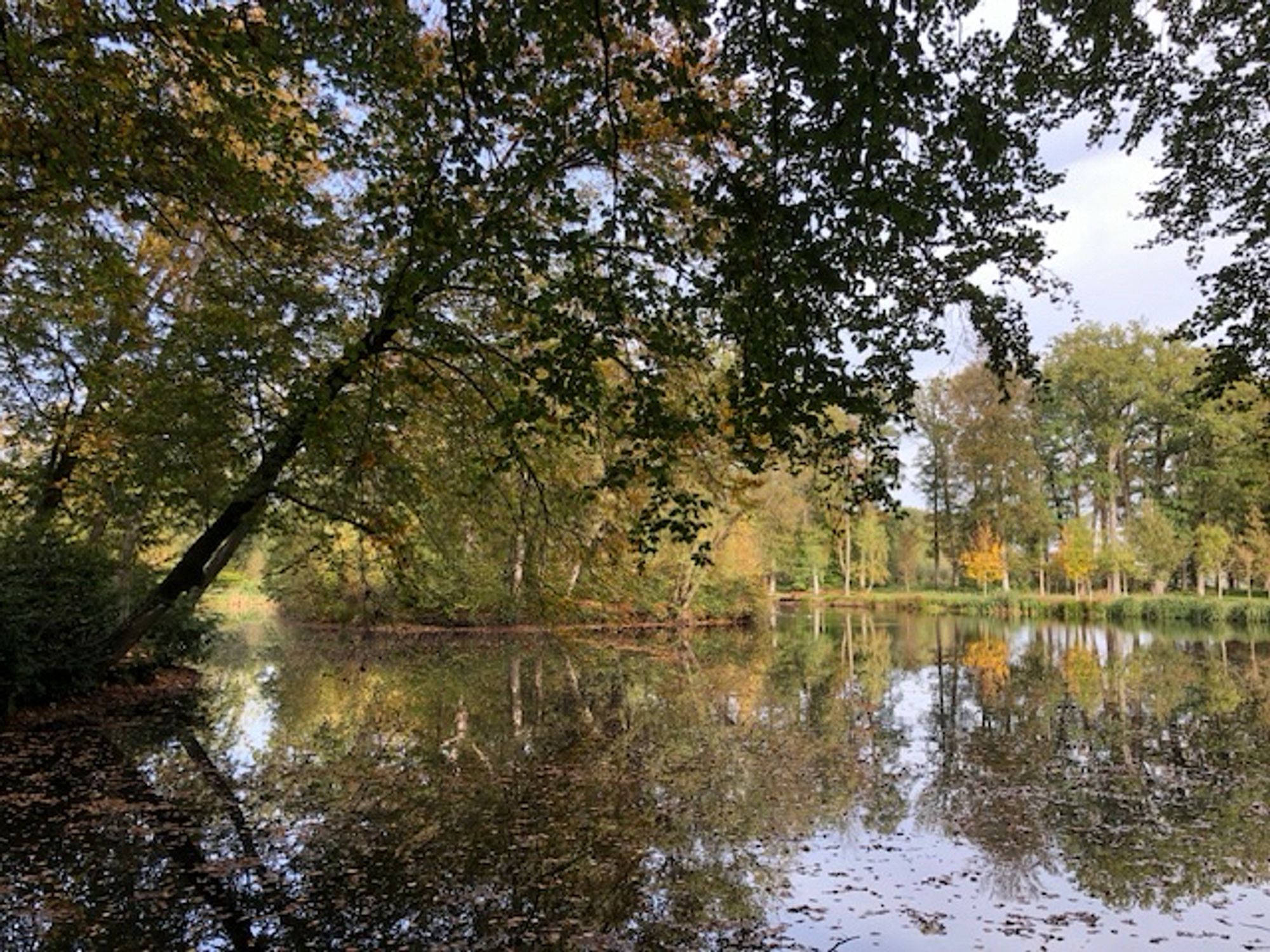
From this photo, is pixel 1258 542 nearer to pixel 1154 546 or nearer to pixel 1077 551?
pixel 1154 546

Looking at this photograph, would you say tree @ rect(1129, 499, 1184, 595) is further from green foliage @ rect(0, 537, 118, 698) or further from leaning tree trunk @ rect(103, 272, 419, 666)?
green foliage @ rect(0, 537, 118, 698)

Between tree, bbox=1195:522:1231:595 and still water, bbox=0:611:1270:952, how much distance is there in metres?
26.5

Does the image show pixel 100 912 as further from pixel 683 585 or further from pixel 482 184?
pixel 683 585

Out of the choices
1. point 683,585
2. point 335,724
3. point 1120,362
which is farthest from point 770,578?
point 335,724

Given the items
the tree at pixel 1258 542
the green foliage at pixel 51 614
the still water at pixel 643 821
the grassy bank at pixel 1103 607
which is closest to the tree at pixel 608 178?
the still water at pixel 643 821

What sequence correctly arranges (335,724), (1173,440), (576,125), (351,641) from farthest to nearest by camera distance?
(1173,440)
(351,641)
(335,724)
(576,125)

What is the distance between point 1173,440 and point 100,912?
56.8 m

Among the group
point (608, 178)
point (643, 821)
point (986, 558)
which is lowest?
point (643, 821)

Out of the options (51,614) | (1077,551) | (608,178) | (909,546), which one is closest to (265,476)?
(608,178)

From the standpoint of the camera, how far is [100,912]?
16.4ft

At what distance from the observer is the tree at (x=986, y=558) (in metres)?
40.8

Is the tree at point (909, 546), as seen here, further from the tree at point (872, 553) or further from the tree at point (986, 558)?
the tree at point (986, 558)

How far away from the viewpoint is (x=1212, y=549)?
3631cm

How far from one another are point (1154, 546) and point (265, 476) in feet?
132
